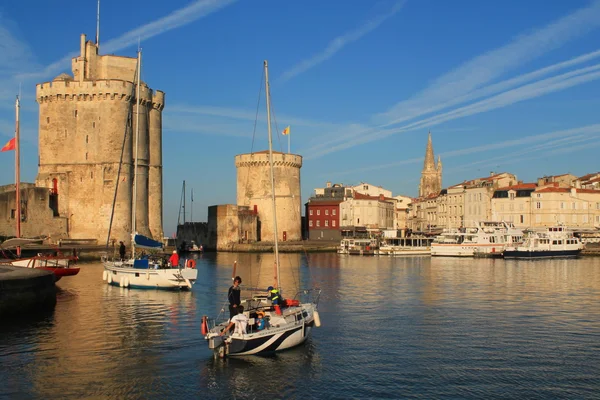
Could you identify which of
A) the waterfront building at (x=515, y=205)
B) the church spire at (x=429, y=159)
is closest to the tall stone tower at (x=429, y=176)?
the church spire at (x=429, y=159)

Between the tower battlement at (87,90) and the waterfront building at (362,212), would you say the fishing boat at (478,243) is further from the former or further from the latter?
the tower battlement at (87,90)

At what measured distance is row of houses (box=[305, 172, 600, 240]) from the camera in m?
66.0

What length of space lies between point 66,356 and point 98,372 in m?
1.71

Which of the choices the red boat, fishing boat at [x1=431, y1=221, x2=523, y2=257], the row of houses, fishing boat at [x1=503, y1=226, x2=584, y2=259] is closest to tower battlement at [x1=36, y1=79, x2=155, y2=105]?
the red boat

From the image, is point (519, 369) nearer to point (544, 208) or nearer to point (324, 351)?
point (324, 351)

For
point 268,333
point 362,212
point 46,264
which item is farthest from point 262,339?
point 362,212

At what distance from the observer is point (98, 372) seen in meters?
13.4

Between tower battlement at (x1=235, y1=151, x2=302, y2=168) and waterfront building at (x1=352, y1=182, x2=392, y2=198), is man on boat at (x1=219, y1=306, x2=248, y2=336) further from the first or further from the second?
waterfront building at (x1=352, y1=182, x2=392, y2=198)

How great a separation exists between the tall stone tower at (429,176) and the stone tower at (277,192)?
53.3m

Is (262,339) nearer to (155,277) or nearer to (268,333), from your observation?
(268,333)

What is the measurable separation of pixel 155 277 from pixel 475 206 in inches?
2050

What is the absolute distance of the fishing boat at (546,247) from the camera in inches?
2085

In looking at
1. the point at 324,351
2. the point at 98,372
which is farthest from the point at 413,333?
the point at 98,372

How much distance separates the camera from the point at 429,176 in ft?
380
